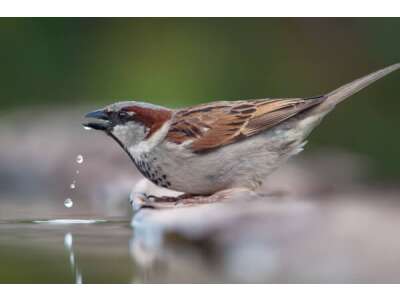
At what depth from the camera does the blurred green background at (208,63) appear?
4.52 m

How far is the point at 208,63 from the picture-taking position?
483 cm

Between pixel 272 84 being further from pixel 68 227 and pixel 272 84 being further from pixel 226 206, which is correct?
pixel 226 206

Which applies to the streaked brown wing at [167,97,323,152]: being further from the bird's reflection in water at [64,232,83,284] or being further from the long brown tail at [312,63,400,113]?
the bird's reflection in water at [64,232,83,284]

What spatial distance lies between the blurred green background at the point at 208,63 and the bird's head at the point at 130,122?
128cm

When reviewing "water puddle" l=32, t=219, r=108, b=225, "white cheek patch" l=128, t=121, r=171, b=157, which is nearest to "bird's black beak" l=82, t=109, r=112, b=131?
"white cheek patch" l=128, t=121, r=171, b=157

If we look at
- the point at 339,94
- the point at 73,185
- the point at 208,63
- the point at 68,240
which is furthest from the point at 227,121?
the point at 208,63

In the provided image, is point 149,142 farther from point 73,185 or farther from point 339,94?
point 73,185

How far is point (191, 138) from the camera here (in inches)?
131

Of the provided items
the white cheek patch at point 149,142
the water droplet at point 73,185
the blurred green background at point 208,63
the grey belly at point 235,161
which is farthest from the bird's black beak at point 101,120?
the blurred green background at point 208,63

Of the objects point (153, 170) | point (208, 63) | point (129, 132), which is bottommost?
point (153, 170)

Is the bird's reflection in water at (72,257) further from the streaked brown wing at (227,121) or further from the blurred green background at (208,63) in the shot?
the blurred green background at (208,63)

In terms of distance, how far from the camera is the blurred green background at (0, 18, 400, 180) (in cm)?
452

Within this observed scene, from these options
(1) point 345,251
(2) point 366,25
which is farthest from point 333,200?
(2) point 366,25

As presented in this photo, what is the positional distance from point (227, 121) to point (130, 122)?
0.34 meters
